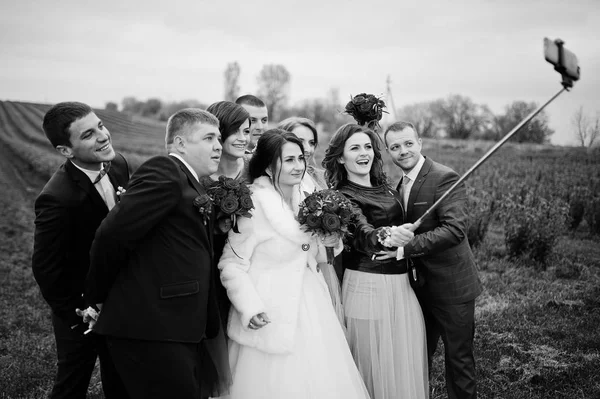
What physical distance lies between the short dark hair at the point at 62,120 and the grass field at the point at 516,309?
3146 millimetres

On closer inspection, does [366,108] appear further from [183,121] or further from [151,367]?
[151,367]

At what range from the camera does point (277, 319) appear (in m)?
3.60

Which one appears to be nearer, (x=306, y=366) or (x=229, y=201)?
(x=229, y=201)

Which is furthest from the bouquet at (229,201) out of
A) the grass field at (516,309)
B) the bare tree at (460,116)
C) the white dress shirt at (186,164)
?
the bare tree at (460,116)

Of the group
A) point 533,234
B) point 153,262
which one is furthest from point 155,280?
point 533,234

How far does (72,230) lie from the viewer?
11.1 ft

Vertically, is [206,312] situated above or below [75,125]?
below

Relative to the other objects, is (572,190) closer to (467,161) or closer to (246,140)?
(467,161)

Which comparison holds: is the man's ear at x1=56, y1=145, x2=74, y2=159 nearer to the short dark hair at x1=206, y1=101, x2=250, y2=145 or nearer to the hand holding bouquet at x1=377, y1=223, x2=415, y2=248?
the short dark hair at x1=206, y1=101, x2=250, y2=145

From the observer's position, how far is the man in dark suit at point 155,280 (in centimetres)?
283

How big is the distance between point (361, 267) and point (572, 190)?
37.6 feet

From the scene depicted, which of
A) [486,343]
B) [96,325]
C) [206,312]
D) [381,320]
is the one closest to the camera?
[96,325]

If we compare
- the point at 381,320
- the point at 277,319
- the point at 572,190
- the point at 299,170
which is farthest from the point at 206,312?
the point at 572,190

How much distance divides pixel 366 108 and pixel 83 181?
10.5 ft
